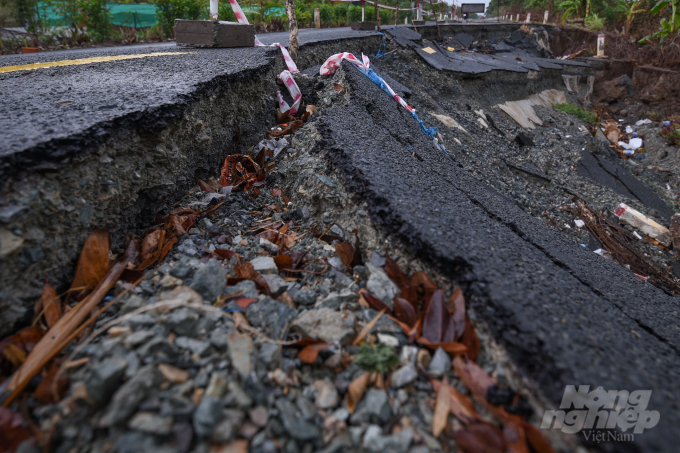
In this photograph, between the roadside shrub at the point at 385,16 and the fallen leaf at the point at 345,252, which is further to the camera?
the roadside shrub at the point at 385,16

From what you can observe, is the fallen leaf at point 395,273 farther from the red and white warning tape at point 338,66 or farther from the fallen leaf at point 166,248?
the red and white warning tape at point 338,66

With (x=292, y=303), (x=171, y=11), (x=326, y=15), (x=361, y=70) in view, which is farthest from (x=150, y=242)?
(x=326, y=15)

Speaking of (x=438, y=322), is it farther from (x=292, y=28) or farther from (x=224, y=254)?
(x=292, y=28)

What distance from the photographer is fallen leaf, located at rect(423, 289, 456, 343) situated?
1080 mm

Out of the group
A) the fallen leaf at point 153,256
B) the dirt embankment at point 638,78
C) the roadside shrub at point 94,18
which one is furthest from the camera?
the dirt embankment at point 638,78

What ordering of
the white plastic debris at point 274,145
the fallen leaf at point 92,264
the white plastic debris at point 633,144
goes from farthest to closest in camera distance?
1. the white plastic debris at point 633,144
2. the white plastic debris at point 274,145
3. the fallen leaf at point 92,264

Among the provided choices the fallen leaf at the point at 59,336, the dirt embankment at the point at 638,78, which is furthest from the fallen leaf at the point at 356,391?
the dirt embankment at the point at 638,78

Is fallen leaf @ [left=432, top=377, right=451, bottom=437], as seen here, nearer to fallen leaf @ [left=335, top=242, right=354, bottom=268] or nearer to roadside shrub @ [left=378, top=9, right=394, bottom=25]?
fallen leaf @ [left=335, top=242, right=354, bottom=268]

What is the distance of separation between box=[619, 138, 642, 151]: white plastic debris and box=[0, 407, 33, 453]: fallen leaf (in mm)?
9601

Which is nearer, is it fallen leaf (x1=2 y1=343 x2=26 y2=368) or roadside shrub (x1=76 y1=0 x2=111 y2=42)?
fallen leaf (x1=2 y1=343 x2=26 y2=368)

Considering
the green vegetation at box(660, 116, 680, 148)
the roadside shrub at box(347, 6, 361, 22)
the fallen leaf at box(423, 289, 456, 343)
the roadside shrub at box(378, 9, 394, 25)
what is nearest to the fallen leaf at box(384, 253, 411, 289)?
the fallen leaf at box(423, 289, 456, 343)

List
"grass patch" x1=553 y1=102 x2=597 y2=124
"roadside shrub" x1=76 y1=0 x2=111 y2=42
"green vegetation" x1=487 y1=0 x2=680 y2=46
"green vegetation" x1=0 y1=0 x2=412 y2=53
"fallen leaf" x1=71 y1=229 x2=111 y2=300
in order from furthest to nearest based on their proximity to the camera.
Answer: "green vegetation" x1=487 y1=0 x2=680 y2=46 < "grass patch" x1=553 y1=102 x2=597 y2=124 < "roadside shrub" x1=76 y1=0 x2=111 y2=42 < "green vegetation" x1=0 y1=0 x2=412 y2=53 < "fallen leaf" x1=71 y1=229 x2=111 y2=300

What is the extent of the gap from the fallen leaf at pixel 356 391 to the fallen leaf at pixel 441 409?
185 millimetres

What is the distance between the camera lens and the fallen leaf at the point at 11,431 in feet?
2.57
